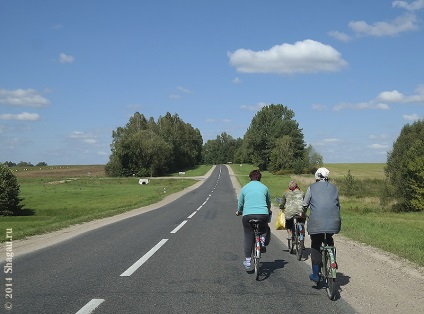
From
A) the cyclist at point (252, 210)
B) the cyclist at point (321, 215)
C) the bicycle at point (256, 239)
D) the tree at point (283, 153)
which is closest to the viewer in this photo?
the cyclist at point (321, 215)

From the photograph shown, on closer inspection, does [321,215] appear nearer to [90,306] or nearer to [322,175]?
[322,175]

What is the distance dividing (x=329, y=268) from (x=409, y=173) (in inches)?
1605

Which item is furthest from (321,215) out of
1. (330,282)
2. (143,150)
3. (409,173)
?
(143,150)

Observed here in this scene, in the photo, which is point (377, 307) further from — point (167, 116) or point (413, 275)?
point (167, 116)

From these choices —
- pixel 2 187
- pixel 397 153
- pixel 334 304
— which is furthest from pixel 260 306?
pixel 397 153

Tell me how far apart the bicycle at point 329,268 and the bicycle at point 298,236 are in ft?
9.54

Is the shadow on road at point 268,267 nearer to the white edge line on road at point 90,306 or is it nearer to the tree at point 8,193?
the white edge line on road at point 90,306

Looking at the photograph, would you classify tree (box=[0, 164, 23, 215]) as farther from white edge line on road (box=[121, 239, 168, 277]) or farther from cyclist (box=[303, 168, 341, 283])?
cyclist (box=[303, 168, 341, 283])

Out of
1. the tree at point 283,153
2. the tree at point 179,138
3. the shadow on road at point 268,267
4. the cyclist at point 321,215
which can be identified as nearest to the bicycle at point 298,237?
the shadow on road at point 268,267

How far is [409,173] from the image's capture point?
42.3 meters

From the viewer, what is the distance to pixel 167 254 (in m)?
9.65

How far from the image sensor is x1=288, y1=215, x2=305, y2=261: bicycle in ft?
31.1

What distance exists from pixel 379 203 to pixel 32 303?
41.7m

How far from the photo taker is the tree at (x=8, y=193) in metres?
36.3
